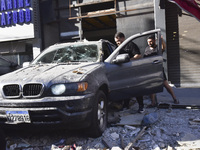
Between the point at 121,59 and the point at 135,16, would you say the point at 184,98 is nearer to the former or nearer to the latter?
the point at 121,59

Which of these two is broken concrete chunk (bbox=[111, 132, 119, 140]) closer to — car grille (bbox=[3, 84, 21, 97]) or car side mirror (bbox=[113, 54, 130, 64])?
car side mirror (bbox=[113, 54, 130, 64])

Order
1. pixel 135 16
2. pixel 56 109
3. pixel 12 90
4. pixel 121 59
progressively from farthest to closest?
pixel 135 16, pixel 121 59, pixel 12 90, pixel 56 109

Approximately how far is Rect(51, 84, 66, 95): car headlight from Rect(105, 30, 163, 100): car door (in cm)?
108

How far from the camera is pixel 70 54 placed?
14.3 feet

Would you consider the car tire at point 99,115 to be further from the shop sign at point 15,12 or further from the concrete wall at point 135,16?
the shop sign at point 15,12

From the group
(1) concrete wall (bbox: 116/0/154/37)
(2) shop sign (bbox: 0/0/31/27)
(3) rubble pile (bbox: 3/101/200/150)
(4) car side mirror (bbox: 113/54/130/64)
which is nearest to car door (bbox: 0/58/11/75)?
(3) rubble pile (bbox: 3/101/200/150)

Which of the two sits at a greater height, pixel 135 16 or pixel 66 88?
pixel 135 16

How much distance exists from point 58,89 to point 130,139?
1487mm

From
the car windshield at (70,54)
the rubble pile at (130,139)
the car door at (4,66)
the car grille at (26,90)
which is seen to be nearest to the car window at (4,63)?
the car door at (4,66)

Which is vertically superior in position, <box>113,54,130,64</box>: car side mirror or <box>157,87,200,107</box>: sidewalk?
<box>113,54,130,64</box>: car side mirror

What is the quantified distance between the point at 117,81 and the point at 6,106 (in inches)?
80.0

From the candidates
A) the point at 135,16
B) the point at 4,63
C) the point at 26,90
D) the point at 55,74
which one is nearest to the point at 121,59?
the point at 55,74

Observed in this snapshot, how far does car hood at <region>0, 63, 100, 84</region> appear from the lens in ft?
10.6

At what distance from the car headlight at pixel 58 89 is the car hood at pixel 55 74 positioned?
3.0 inches
